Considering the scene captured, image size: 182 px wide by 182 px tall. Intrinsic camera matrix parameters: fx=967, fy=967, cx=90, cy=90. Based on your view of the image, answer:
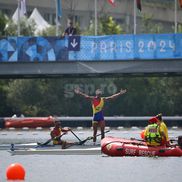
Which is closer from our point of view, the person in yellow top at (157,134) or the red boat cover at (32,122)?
the person in yellow top at (157,134)

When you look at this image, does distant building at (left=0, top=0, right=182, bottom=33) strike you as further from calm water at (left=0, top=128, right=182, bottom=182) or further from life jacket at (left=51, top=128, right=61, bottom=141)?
calm water at (left=0, top=128, right=182, bottom=182)

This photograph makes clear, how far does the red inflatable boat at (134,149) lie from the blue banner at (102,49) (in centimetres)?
1417

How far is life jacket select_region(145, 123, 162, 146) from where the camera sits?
91.8 ft

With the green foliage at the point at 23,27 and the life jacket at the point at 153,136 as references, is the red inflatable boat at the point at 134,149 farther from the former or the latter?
the green foliage at the point at 23,27

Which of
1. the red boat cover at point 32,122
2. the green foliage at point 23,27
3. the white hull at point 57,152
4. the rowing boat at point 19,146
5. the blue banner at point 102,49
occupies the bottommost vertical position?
the red boat cover at point 32,122

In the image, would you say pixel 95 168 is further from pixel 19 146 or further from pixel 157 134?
pixel 19 146

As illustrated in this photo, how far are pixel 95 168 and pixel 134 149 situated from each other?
120 inches

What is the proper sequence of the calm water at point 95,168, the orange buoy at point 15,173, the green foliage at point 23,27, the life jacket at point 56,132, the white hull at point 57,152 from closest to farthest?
the orange buoy at point 15,173 < the calm water at point 95,168 < the white hull at point 57,152 < the life jacket at point 56,132 < the green foliage at point 23,27

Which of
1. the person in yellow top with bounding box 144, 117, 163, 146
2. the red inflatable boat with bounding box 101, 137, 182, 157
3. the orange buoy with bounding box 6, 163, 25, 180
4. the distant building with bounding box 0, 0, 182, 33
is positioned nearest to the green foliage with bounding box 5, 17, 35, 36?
the distant building with bounding box 0, 0, 182, 33

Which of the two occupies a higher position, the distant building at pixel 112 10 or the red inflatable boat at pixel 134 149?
the distant building at pixel 112 10

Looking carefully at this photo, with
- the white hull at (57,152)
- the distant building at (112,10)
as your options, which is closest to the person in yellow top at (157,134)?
the white hull at (57,152)

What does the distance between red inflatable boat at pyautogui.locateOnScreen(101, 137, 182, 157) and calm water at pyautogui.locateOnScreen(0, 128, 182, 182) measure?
7.1 inches

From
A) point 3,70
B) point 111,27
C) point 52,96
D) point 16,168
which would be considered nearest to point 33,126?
point 3,70

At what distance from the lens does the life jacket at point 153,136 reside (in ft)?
91.8
